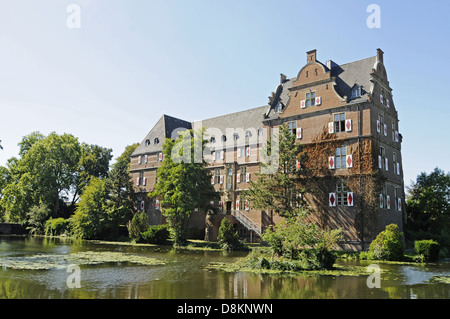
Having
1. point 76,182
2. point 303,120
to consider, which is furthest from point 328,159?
point 76,182

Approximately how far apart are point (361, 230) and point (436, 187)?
12.2 meters

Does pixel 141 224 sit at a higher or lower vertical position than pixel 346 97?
lower

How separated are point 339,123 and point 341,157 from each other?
2789 millimetres

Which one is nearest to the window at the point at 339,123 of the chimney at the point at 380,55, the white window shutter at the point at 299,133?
the white window shutter at the point at 299,133

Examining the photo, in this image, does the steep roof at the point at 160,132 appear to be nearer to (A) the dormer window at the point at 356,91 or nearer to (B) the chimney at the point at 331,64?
(B) the chimney at the point at 331,64

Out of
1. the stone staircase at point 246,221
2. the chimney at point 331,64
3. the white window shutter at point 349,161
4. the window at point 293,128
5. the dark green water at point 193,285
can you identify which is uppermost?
the chimney at point 331,64

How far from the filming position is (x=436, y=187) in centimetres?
3331

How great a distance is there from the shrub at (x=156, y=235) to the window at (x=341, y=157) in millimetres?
16559

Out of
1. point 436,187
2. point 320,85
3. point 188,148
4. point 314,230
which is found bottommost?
point 314,230

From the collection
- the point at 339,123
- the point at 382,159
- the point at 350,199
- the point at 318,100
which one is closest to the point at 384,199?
the point at 350,199

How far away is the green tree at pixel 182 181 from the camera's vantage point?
32125mm

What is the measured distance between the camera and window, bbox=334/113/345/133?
28719mm

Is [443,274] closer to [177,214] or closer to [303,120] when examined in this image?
[303,120]

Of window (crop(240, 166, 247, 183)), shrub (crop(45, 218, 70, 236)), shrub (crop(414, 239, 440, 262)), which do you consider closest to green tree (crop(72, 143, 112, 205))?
shrub (crop(45, 218, 70, 236))
